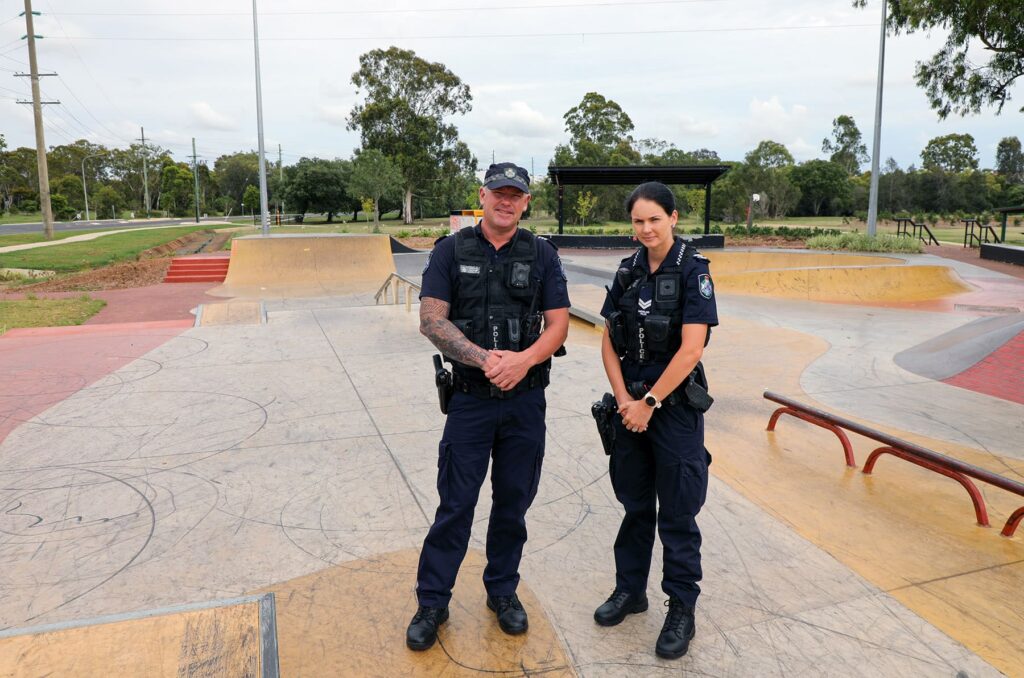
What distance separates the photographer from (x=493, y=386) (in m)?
2.50

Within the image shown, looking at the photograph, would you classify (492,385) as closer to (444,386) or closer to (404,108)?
(444,386)

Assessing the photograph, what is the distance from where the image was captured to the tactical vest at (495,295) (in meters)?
2.58

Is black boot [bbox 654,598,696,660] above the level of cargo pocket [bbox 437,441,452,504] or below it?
below

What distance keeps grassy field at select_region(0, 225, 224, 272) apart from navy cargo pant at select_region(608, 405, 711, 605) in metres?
19.9

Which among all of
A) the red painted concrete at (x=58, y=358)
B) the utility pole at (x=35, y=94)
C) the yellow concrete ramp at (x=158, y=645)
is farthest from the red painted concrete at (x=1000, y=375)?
the utility pole at (x=35, y=94)

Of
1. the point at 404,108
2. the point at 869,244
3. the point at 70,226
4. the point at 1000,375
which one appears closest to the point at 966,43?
the point at 869,244

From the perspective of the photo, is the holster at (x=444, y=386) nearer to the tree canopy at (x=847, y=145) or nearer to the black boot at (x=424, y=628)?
the black boot at (x=424, y=628)

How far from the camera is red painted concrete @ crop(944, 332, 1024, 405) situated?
6.18 m

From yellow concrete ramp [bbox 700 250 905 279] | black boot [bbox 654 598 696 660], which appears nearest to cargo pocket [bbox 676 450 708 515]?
black boot [bbox 654 598 696 660]

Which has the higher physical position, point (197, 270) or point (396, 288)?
point (197, 270)

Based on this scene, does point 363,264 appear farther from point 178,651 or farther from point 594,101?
point 594,101

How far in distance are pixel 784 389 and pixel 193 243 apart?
30.3 m

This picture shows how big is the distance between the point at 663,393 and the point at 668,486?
0.36m

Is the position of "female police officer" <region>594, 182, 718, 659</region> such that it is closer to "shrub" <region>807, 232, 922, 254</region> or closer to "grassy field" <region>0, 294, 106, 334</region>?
"grassy field" <region>0, 294, 106, 334</region>
